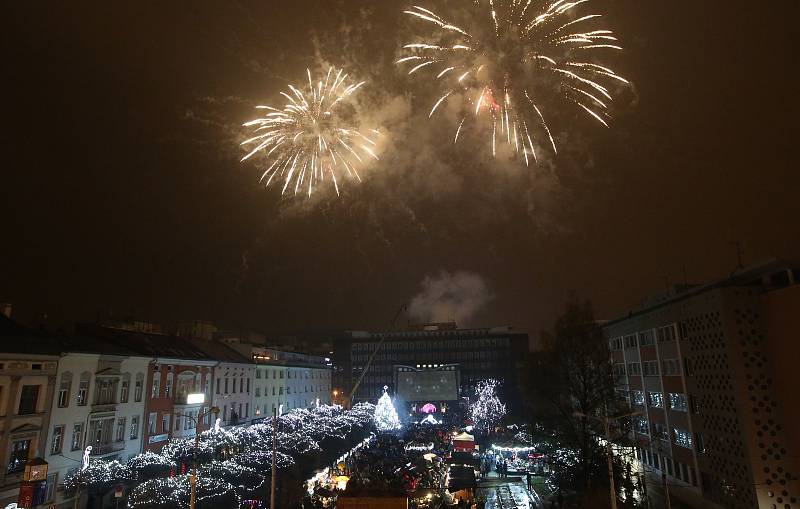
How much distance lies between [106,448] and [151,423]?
17.2 ft

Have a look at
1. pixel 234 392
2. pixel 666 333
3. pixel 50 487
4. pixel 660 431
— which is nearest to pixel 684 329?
pixel 666 333

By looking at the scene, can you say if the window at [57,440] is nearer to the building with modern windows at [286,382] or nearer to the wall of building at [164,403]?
the wall of building at [164,403]

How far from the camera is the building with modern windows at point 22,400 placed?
2659 centimetres

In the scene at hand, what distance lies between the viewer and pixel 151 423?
3844cm

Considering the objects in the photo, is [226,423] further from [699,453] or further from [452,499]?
[699,453]

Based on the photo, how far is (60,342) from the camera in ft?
103

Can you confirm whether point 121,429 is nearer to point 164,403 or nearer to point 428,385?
point 164,403

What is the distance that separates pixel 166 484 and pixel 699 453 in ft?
104

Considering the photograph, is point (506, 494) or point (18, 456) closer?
point (18, 456)

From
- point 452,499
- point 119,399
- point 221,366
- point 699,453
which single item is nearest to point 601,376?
point 699,453

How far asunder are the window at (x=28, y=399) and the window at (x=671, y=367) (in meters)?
40.2

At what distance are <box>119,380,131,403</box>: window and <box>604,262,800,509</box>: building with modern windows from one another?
126ft

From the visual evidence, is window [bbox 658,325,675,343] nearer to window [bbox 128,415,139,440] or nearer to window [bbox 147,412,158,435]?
window [bbox 147,412,158,435]

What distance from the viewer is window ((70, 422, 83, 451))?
3075cm
